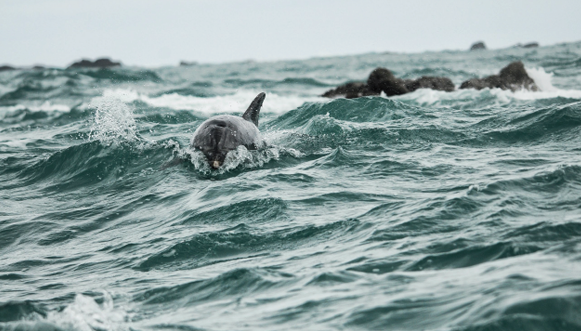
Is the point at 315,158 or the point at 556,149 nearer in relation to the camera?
the point at 556,149

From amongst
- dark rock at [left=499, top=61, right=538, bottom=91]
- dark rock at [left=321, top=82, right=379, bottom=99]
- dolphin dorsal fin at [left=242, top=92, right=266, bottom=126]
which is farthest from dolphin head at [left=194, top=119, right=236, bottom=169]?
dark rock at [left=499, top=61, right=538, bottom=91]

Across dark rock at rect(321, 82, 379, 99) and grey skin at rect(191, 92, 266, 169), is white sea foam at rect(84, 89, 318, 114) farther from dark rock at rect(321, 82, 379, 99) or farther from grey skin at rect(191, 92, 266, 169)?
grey skin at rect(191, 92, 266, 169)

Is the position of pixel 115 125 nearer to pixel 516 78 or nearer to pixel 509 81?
pixel 509 81

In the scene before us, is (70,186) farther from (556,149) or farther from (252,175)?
(556,149)

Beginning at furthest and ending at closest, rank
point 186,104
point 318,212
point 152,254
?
point 186,104 → point 318,212 → point 152,254

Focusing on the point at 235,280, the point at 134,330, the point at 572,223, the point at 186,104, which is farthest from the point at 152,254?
the point at 186,104

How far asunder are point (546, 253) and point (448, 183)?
3485mm

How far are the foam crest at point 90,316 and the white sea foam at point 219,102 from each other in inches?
774

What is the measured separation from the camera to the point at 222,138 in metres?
12.2

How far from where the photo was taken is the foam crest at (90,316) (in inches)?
233

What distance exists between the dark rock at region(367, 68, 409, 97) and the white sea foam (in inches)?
126

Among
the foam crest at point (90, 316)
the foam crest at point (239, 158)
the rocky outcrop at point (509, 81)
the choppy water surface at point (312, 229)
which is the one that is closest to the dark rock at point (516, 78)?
the rocky outcrop at point (509, 81)

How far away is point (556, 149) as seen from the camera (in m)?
11.6

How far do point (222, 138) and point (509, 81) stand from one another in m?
18.9
